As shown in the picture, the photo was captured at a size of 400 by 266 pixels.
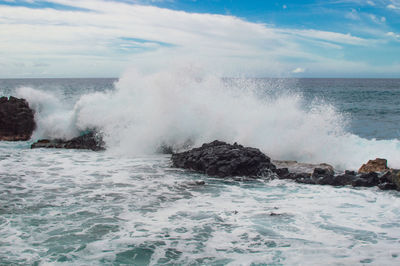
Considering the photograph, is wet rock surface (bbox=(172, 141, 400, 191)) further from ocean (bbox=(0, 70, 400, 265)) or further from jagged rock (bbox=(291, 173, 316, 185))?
ocean (bbox=(0, 70, 400, 265))

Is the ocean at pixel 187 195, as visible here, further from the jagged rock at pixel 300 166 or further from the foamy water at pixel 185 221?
the jagged rock at pixel 300 166

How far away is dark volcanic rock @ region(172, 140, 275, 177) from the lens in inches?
422

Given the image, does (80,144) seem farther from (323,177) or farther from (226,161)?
(323,177)

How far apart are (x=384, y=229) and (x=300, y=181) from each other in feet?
11.0

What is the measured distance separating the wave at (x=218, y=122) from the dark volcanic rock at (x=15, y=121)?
182 centimetres

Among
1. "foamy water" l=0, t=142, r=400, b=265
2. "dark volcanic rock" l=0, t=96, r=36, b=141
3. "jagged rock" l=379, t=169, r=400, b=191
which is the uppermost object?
"dark volcanic rock" l=0, t=96, r=36, b=141

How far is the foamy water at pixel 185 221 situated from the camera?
5594 millimetres

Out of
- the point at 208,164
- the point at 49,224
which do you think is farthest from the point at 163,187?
the point at 49,224

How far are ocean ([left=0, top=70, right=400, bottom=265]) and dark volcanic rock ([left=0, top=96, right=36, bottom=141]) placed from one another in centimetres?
108

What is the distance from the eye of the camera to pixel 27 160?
12594 millimetres

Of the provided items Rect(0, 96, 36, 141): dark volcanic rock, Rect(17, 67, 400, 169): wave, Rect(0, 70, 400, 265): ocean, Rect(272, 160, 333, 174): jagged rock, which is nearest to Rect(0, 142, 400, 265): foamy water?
Rect(0, 70, 400, 265): ocean

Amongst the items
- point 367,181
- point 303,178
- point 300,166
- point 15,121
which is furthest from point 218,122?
point 15,121

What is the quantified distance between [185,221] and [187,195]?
1.68 meters

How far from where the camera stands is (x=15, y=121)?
18.7m
